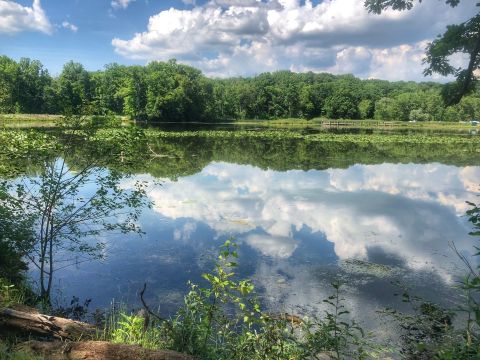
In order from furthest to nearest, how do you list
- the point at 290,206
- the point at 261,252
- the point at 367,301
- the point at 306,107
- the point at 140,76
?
the point at 306,107 → the point at 140,76 → the point at 290,206 → the point at 261,252 → the point at 367,301

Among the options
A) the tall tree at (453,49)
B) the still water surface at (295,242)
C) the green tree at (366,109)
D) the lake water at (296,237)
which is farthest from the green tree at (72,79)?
the tall tree at (453,49)

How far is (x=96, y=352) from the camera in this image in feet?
15.3

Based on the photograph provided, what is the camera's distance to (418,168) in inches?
1206

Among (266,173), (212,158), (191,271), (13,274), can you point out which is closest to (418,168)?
(266,173)

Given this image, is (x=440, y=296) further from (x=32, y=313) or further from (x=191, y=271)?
(x=32, y=313)

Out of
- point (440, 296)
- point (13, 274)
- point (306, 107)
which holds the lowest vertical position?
point (440, 296)

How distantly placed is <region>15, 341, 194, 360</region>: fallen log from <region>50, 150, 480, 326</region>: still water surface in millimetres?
3859

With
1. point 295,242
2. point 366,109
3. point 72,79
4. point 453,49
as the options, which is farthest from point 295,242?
point 366,109

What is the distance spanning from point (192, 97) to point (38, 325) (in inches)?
3377

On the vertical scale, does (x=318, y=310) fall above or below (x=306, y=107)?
below

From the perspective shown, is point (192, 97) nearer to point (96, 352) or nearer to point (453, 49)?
point (453, 49)

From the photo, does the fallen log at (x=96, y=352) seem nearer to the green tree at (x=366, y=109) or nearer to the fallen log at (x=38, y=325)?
the fallen log at (x=38, y=325)

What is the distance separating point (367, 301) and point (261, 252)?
12.8 feet

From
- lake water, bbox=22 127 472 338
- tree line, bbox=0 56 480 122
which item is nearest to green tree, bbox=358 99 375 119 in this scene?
tree line, bbox=0 56 480 122
